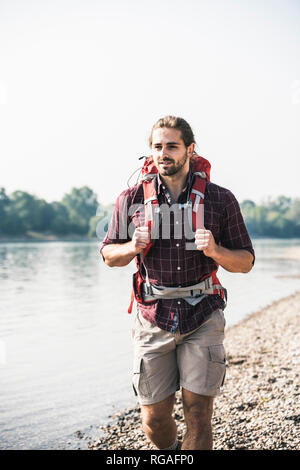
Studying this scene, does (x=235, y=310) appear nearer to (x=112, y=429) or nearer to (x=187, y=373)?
(x=112, y=429)

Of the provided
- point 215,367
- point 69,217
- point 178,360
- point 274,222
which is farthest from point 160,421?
point 274,222

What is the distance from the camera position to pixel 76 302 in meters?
19.7

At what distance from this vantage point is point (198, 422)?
356 cm

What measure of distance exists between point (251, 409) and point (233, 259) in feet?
11.3

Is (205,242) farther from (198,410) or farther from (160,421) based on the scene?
(160,421)

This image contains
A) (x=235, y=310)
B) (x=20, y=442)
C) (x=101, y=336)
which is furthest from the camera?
(x=235, y=310)

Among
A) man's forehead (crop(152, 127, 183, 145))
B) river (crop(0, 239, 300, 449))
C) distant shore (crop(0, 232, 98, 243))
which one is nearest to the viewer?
man's forehead (crop(152, 127, 183, 145))

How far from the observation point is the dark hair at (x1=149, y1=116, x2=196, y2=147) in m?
3.83

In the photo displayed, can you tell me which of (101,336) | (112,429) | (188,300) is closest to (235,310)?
(101,336)

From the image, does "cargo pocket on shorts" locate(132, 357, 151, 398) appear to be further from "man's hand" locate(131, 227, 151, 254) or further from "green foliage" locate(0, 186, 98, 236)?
"green foliage" locate(0, 186, 98, 236)

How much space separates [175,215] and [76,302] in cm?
1663

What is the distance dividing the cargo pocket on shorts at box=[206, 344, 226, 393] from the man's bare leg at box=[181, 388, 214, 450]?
0.12m

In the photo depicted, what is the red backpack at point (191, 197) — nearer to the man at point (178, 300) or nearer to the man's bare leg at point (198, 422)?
the man at point (178, 300)

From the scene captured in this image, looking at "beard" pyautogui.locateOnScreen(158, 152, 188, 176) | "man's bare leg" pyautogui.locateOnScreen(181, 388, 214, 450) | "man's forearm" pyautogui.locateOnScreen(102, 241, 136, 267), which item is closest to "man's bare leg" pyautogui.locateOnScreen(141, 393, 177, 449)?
"man's bare leg" pyautogui.locateOnScreen(181, 388, 214, 450)
